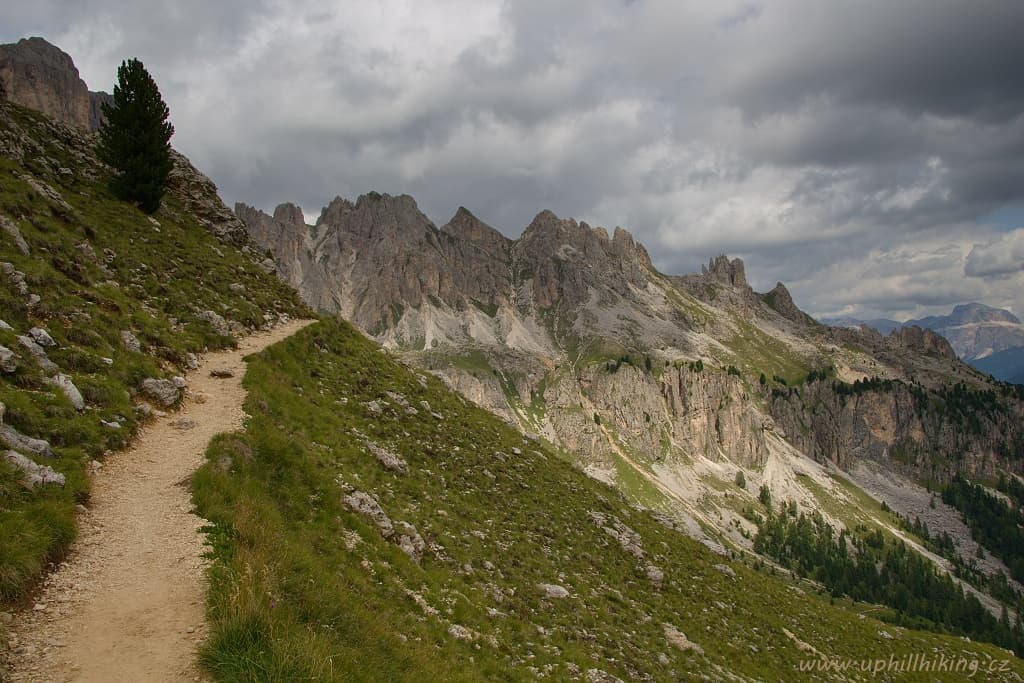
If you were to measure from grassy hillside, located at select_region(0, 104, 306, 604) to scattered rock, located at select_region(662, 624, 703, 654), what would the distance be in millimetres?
24978

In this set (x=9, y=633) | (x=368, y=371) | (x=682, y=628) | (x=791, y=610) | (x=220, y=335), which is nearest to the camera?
(x=9, y=633)

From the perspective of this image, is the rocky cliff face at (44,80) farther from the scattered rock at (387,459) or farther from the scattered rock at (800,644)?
the scattered rock at (800,644)

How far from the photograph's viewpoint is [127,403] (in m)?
17.5

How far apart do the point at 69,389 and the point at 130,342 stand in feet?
21.6

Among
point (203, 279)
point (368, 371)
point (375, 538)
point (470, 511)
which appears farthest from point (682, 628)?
point (203, 279)

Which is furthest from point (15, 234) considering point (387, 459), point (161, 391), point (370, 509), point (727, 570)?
point (727, 570)

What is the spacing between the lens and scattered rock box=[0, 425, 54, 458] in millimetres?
12185

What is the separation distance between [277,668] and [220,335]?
84.2 feet

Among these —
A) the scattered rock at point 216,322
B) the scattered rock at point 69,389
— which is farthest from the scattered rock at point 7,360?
the scattered rock at point 216,322

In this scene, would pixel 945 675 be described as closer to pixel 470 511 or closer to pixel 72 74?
pixel 470 511

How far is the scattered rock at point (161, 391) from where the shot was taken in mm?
19500

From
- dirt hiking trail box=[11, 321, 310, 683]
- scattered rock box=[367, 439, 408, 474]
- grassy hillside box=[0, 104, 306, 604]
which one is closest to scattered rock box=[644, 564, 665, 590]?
scattered rock box=[367, 439, 408, 474]

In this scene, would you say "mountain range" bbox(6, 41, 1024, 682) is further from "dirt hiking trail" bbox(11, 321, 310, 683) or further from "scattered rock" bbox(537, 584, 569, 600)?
"dirt hiking trail" bbox(11, 321, 310, 683)

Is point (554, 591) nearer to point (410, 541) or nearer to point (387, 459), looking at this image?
point (410, 541)
